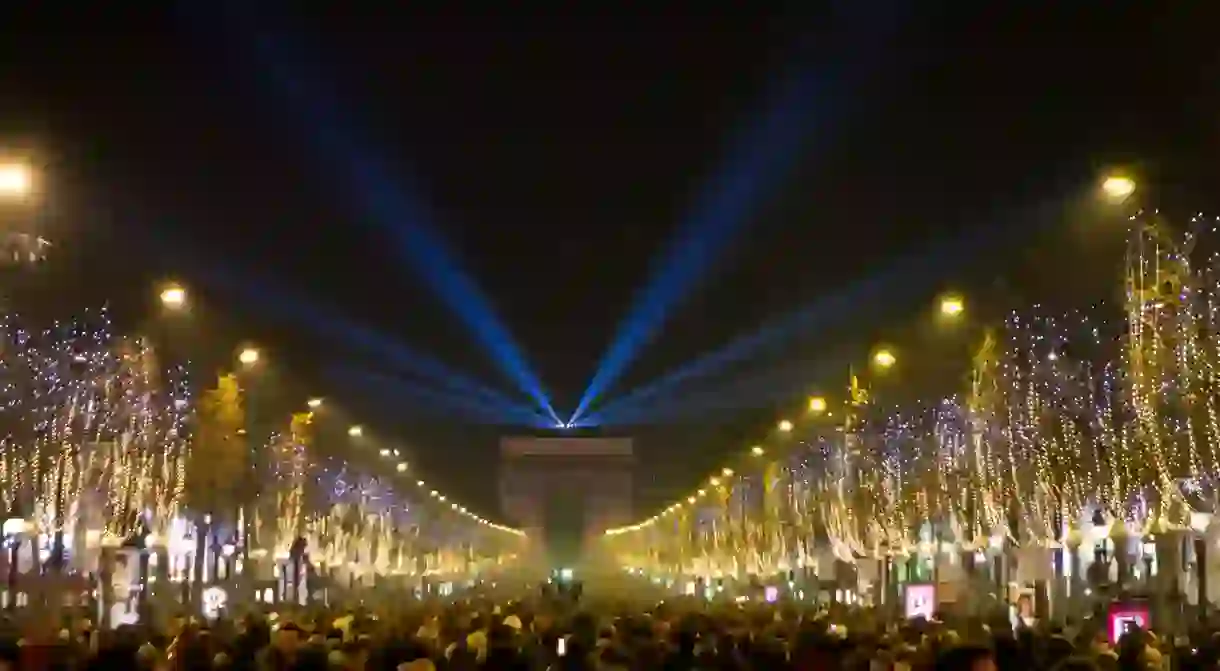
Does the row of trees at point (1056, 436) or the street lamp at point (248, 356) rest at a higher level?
the street lamp at point (248, 356)

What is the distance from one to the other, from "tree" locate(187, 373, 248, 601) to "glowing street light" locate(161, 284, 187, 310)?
13.6 metres

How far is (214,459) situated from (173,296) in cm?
1760

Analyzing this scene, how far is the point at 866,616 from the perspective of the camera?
46375mm

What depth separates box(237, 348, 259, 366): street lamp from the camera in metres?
62.5

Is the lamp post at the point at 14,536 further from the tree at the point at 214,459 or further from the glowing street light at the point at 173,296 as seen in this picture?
the tree at the point at 214,459

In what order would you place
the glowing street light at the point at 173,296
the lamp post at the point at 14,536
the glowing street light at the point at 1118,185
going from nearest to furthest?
the glowing street light at the point at 1118,185
the glowing street light at the point at 173,296
the lamp post at the point at 14,536

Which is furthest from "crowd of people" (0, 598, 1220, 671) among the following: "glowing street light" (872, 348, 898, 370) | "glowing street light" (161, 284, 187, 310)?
"glowing street light" (872, 348, 898, 370)

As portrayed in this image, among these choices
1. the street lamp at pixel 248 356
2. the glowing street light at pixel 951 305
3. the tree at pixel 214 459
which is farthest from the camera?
the street lamp at pixel 248 356

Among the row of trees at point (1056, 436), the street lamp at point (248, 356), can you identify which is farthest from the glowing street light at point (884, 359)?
the street lamp at point (248, 356)

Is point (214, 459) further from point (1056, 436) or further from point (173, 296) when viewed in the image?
point (1056, 436)

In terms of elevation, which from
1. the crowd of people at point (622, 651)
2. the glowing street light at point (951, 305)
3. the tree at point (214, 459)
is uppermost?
the glowing street light at point (951, 305)

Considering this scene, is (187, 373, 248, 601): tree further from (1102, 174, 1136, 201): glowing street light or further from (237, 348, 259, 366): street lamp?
(1102, 174, 1136, 201): glowing street light

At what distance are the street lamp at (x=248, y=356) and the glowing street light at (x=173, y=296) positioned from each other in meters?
13.1

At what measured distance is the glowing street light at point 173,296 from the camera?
46.5m
